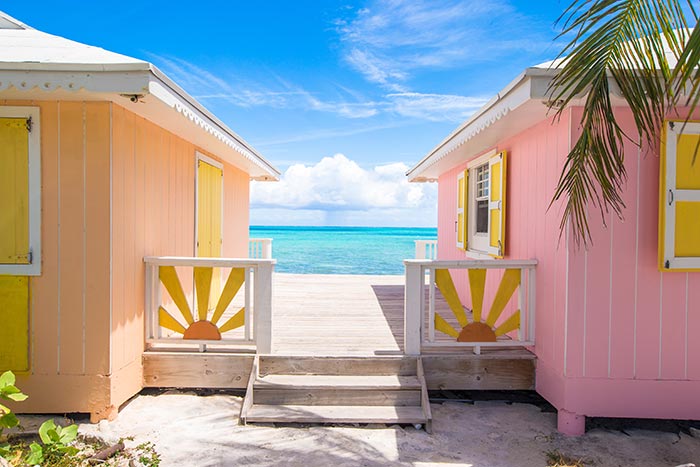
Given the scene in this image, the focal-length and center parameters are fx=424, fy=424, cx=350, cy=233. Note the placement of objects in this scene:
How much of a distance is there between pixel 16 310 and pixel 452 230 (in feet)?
20.2

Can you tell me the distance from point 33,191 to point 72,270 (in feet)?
2.24

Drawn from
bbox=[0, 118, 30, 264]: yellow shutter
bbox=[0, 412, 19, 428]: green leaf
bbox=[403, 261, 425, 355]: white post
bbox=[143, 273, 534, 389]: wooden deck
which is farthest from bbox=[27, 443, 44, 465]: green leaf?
bbox=[403, 261, 425, 355]: white post

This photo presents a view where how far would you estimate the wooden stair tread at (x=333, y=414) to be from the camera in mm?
3367

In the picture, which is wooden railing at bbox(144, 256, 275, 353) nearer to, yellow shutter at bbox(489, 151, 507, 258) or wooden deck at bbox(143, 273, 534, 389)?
wooden deck at bbox(143, 273, 534, 389)

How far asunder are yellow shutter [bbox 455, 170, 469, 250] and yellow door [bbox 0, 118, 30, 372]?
5143 millimetres

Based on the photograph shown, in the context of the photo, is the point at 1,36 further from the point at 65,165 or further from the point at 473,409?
the point at 473,409

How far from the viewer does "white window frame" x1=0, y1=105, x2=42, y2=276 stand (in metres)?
3.29

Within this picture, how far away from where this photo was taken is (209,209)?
6.07 m

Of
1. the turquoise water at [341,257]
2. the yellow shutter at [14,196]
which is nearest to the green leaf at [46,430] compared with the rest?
the yellow shutter at [14,196]

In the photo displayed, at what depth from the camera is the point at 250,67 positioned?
12477 millimetres

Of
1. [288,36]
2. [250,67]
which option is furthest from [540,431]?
[288,36]

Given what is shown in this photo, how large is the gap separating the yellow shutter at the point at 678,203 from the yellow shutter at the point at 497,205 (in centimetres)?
167

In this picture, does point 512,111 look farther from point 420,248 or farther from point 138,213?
point 420,248

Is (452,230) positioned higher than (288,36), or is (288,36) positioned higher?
(288,36)
